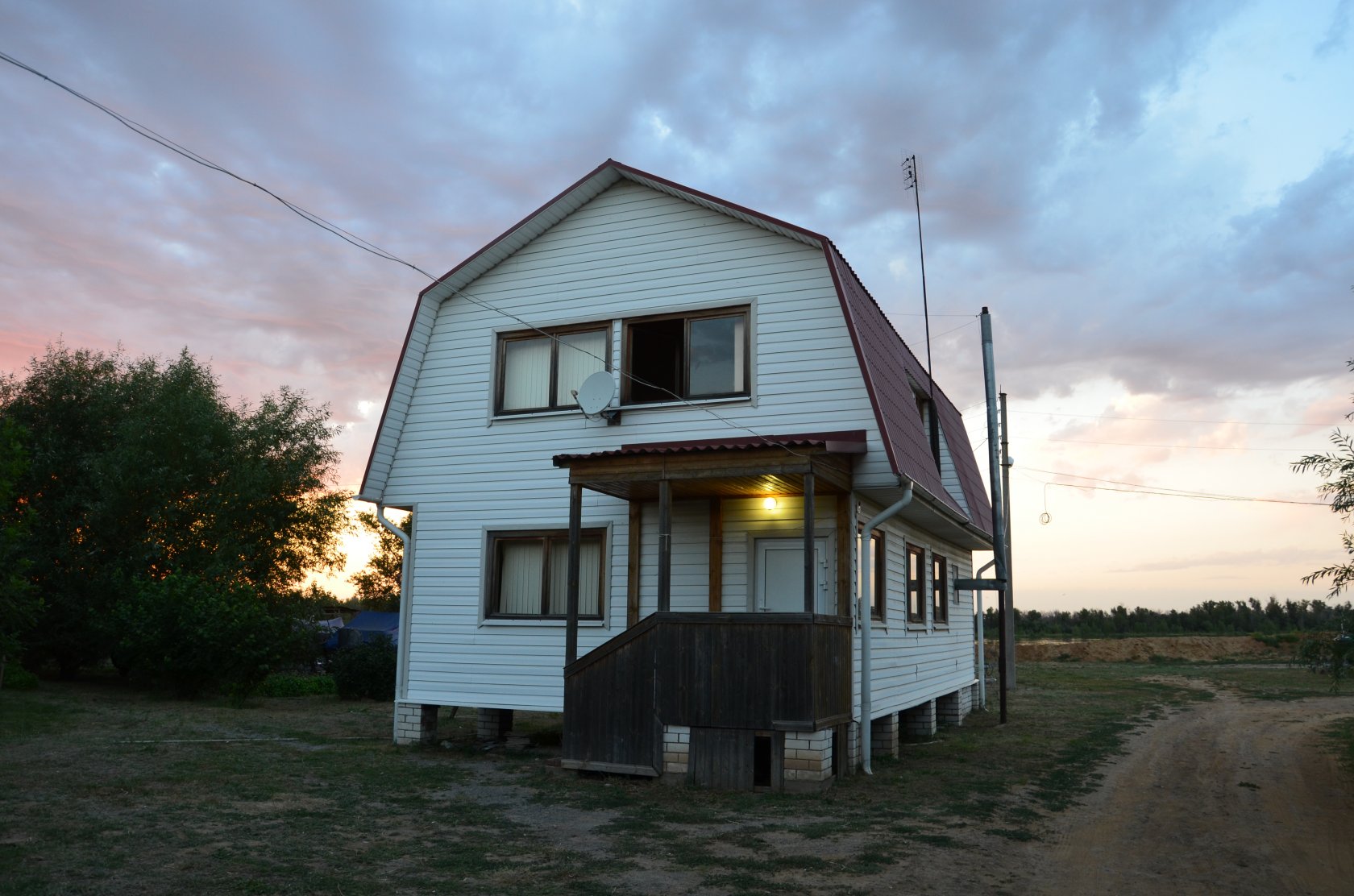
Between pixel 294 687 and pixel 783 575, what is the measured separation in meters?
16.3

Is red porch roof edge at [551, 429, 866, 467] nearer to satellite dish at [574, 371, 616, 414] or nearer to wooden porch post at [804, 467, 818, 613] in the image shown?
wooden porch post at [804, 467, 818, 613]

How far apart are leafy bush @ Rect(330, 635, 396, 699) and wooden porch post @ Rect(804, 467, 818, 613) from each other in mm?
13847

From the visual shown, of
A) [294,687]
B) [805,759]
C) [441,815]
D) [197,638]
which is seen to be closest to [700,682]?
[805,759]

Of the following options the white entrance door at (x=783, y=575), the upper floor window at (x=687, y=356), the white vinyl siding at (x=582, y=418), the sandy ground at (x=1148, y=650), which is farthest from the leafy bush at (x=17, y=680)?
the sandy ground at (x=1148, y=650)

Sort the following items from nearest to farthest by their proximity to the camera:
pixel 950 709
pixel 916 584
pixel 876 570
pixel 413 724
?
pixel 876 570 → pixel 413 724 → pixel 916 584 → pixel 950 709

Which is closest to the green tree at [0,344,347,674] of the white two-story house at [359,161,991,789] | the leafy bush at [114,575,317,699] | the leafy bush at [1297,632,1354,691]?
the leafy bush at [114,575,317,699]

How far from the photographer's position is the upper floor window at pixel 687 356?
13.0 meters

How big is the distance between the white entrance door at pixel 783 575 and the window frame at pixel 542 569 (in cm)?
206

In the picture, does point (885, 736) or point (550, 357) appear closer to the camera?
point (885, 736)

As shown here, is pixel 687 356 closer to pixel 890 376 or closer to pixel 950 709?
pixel 890 376

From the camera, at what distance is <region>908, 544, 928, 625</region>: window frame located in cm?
1520

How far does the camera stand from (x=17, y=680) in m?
20.0

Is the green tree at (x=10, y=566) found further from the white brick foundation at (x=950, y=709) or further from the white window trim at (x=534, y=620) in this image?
the white brick foundation at (x=950, y=709)

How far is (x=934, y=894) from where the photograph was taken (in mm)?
6441
